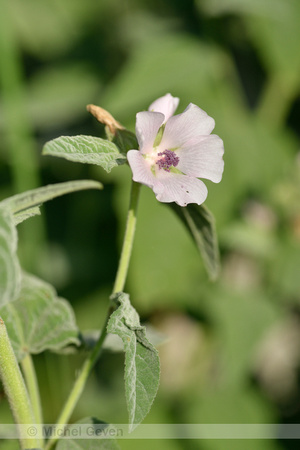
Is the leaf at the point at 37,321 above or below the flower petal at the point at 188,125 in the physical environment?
below

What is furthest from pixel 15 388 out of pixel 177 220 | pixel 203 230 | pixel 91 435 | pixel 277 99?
pixel 277 99

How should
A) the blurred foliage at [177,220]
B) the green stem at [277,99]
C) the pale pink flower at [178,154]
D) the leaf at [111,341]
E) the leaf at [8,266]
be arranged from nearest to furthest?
the leaf at [8,266] → the pale pink flower at [178,154] → the leaf at [111,341] → the blurred foliage at [177,220] → the green stem at [277,99]

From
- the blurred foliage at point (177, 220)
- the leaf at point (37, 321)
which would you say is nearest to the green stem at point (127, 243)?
the leaf at point (37, 321)

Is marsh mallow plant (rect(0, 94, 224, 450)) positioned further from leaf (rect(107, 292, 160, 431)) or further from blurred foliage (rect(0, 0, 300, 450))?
blurred foliage (rect(0, 0, 300, 450))

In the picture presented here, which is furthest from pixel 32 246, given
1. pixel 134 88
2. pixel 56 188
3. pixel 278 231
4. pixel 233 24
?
pixel 56 188

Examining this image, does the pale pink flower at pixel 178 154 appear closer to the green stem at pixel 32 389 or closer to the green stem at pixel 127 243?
the green stem at pixel 127 243

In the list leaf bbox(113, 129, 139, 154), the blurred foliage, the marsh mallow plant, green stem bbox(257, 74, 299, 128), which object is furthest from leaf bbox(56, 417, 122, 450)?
green stem bbox(257, 74, 299, 128)

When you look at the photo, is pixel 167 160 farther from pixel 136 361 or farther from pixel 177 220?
pixel 177 220
